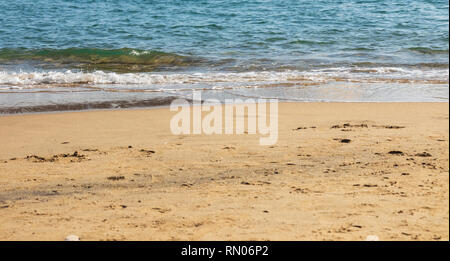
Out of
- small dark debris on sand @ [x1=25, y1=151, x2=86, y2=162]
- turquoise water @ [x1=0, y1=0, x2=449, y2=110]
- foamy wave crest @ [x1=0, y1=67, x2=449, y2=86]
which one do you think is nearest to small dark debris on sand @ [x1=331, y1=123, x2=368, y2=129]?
turquoise water @ [x1=0, y1=0, x2=449, y2=110]

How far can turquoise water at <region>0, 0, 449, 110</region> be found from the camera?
30.3ft

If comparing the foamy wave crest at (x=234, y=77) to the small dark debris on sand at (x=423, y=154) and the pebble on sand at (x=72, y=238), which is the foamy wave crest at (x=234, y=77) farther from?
the pebble on sand at (x=72, y=238)

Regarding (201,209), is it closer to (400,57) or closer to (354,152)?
(354,152)

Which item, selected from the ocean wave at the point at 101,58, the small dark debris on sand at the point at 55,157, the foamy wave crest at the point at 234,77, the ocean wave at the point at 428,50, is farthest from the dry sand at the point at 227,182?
the ocean wave at the point at 428,50

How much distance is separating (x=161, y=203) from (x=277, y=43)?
1061 cm

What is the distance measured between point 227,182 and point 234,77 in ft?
19.3

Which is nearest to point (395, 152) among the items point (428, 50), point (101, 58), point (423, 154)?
point (423, 154)

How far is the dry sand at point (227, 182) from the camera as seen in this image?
9.48 feet

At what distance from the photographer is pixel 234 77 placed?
9445 millimetres

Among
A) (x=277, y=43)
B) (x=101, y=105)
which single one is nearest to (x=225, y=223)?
(x=101, y=105)

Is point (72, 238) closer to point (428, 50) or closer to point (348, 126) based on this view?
point (348, 126)

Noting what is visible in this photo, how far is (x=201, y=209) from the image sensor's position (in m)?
3.19

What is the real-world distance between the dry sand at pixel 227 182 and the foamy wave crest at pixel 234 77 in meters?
3.36
